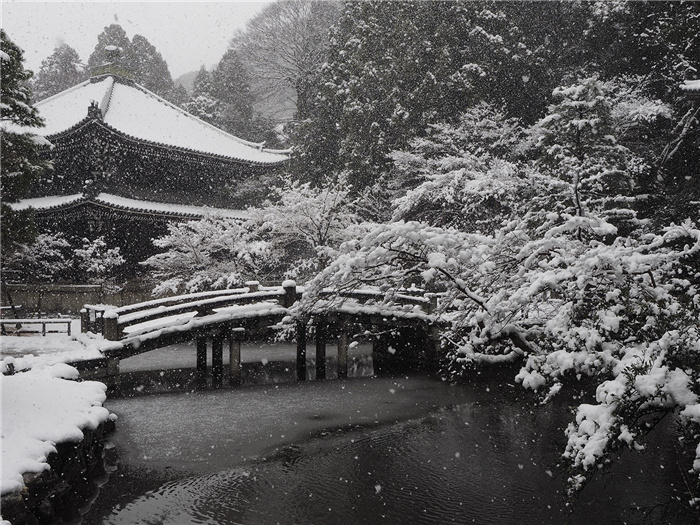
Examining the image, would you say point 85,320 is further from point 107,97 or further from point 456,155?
point 107,97

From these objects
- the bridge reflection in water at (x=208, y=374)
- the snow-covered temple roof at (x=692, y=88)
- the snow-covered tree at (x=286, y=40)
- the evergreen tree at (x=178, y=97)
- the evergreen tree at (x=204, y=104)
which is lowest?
the bridge reflection in water at (x=208, y=374)

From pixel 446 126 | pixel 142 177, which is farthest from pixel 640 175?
pixel 142 177

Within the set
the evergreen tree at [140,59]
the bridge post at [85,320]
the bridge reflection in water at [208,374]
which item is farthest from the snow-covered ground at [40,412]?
the evergreen tree at [140,59]

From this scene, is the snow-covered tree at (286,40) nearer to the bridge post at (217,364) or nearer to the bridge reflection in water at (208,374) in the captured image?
the bridge reflection in water at (208,374)

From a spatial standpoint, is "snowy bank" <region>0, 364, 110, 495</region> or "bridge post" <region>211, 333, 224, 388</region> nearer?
"snowy bank" <region>0, 364, 110, 495</region>

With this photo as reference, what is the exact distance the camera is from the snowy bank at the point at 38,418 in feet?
19.8

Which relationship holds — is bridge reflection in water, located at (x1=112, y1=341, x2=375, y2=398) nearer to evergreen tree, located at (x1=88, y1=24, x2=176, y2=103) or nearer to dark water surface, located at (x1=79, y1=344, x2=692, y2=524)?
dark water surface, located at (x1=79, y1=344, x2=692, y2=524)

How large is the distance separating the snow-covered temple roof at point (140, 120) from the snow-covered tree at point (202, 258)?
4290mm

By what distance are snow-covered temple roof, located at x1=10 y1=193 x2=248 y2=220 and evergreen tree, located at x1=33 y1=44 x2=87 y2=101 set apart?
23854 millimetres

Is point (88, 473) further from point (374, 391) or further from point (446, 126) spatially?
point (446, 126)

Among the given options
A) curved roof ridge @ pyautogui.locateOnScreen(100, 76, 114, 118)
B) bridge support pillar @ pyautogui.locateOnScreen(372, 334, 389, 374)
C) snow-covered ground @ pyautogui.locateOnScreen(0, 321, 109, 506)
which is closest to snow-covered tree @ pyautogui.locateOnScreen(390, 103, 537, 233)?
bridge support pillar @ pyautogui.locateOnScreen(372, 334, 389, 374)

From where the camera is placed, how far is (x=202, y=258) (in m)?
20.8

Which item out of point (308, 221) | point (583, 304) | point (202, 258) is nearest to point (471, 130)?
point (308, 221)

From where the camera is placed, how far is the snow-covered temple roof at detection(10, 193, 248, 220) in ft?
66.2
